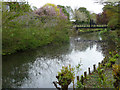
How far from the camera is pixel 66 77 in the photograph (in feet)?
11.3

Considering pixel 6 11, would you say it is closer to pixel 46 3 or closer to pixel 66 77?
pixel 66 77

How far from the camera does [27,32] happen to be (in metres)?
11.1

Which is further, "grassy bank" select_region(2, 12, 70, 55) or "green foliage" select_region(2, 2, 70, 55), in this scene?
"grassy bank" select_region(2, 12, 70, 55)

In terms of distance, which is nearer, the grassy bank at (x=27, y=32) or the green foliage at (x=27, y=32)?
the green foliage at (x=27, y=32)

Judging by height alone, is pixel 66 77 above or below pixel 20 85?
above

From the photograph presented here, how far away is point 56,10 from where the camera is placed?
26.3 metres

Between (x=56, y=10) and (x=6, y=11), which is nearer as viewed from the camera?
(x=6, y=11)

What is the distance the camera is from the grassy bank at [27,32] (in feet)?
27.8

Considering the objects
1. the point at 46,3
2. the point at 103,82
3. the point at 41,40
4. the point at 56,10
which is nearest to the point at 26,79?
the point at 103,82

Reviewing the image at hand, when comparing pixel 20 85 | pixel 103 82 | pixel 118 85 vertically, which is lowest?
pixel 20 85

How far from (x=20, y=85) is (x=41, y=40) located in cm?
912

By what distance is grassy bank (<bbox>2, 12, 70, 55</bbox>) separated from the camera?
8.47 metres

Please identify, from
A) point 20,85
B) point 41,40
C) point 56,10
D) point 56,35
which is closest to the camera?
point 20,85

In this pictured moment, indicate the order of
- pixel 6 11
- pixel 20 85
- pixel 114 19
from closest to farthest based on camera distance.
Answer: pixel 114 19 < pixel 20 85 < pixel 6 11
